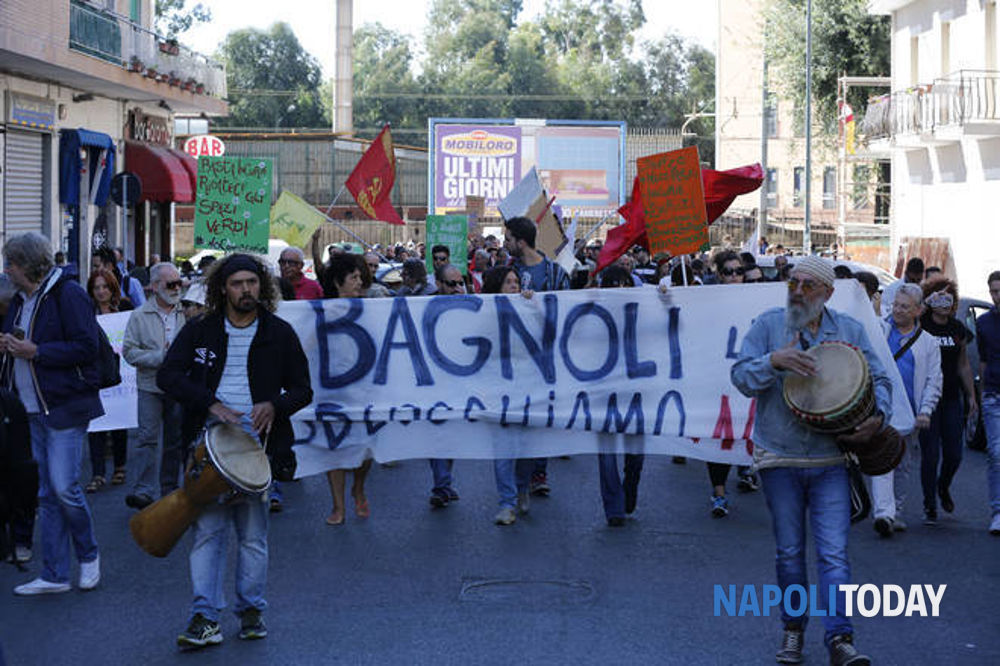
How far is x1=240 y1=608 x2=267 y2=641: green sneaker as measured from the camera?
6953mm

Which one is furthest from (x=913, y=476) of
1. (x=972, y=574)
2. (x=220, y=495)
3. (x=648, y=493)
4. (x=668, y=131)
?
(x=668, y=131)

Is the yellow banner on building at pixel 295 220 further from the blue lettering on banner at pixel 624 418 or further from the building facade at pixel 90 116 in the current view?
the blue lettering on banner at pixel 624 418

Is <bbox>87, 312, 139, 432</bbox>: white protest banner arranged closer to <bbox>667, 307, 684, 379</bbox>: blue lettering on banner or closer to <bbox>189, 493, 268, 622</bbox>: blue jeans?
<bbox>667, 307, 684, 379</bbox>: blue lettering on banner

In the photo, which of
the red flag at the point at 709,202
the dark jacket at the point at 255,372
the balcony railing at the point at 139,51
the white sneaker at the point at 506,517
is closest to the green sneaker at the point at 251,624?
the dark jacket at the point at 255,372

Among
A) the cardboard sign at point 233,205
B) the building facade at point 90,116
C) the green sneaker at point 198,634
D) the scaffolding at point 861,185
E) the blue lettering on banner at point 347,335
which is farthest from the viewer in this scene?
the scaffolding at point 861,185

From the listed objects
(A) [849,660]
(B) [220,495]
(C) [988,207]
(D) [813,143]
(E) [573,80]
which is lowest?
(A) [849,660]

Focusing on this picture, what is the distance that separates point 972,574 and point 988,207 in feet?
85.0

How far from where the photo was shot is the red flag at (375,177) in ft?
58.1

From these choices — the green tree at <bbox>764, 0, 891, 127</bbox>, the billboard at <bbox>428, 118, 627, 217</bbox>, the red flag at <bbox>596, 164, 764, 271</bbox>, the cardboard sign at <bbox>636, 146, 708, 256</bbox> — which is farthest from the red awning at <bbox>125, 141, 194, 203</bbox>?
the billboard at <bbox>428, 118, 627, 217</bbox>

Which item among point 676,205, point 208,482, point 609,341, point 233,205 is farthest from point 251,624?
point 233,205

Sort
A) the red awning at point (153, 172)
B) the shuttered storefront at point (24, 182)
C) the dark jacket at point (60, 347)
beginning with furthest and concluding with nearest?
the red awning at point (153, 172) → the shuttered storefront at point (24, 182) → the dark jacket at point (60, 347)

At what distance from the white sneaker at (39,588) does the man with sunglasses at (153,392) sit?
2514 mm

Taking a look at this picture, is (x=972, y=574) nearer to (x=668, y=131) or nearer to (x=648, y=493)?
(x=648, y=493)

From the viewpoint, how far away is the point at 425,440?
387 inches
